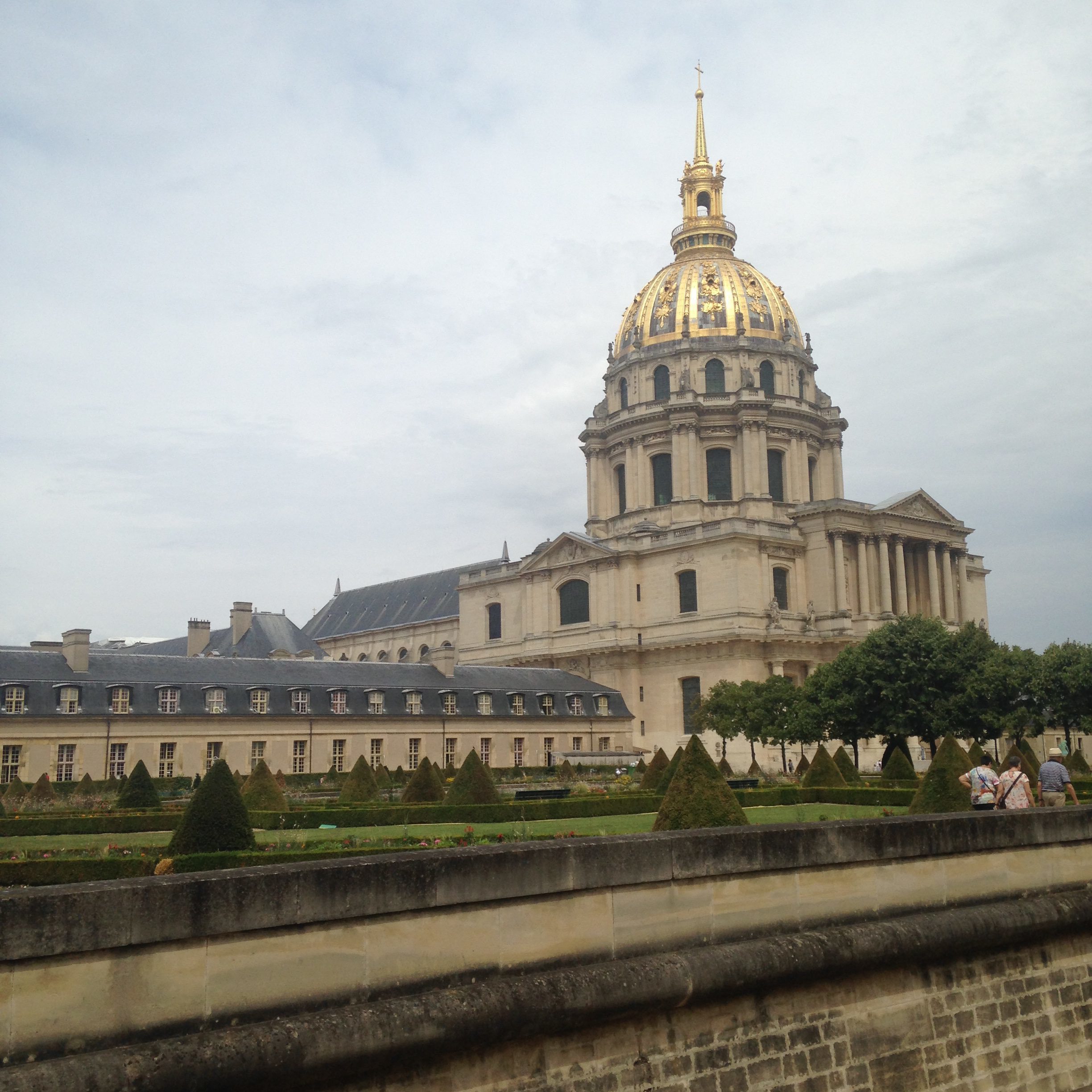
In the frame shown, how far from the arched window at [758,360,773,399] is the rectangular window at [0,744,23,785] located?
160 ft

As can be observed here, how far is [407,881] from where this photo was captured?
8102 millimetres

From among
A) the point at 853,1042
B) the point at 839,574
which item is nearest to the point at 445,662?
the point at 839,574

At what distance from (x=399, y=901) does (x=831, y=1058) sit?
4722 mm

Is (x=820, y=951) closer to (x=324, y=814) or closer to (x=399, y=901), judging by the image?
(x=399, y=901)

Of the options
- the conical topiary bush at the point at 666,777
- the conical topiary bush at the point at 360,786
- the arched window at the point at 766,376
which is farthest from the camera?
the arched window at the point at 766,376

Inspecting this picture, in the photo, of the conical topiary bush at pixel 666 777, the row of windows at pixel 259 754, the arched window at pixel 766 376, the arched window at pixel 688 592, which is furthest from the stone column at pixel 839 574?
the conical topiary bush at pixel 666 777

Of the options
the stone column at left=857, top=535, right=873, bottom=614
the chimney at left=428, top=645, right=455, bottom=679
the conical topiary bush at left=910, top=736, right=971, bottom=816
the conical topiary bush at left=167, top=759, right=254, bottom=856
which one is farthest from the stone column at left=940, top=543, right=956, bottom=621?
the conical topiary bush at left=167, top=759, right=254, bottom=856

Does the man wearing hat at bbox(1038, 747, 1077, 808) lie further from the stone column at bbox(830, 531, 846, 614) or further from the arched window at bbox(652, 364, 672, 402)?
the arched window at bbox(652, 364, 672, 402)

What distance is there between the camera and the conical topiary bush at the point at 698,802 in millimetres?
14773

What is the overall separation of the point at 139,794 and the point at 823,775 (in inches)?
711

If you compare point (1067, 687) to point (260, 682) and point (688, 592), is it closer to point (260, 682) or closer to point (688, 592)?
point (688, 592)

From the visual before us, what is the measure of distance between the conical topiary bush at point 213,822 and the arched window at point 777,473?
60.2 metres

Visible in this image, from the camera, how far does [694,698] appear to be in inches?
2434

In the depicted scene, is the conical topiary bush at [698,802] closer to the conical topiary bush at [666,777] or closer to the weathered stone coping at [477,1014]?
the weathered stone coping at [477,1014]
